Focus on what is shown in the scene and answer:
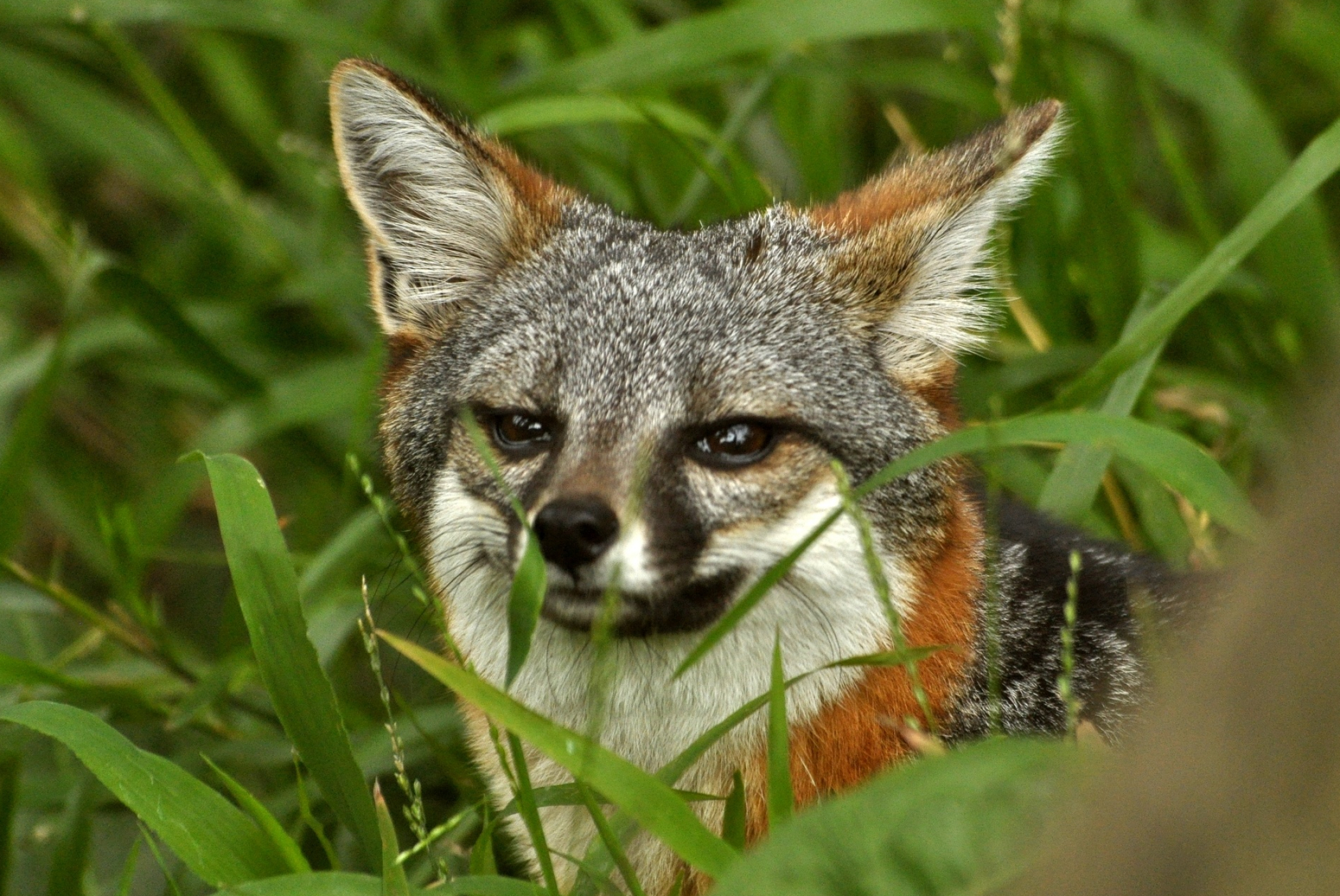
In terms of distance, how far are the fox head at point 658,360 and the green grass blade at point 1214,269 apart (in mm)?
312

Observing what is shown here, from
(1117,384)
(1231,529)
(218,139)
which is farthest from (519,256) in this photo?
(218,139)

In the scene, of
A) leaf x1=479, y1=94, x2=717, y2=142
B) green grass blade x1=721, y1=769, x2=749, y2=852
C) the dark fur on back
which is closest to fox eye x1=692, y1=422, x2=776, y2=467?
the dark fur on back

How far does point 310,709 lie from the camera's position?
270 centimetres

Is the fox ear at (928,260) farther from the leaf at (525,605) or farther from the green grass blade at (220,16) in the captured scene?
the green grass blade at (220,16)

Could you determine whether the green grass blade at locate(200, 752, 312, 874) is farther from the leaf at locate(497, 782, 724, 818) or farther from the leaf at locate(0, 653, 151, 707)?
the leaf at locate(0, 653, 151, 707)

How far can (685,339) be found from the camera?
9.95 feet

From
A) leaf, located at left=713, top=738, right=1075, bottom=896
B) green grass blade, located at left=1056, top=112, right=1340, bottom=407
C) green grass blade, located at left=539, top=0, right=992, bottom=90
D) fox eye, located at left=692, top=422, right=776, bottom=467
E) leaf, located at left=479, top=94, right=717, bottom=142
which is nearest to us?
leaf, located at left=713, top=738, right=1075, bottom=896

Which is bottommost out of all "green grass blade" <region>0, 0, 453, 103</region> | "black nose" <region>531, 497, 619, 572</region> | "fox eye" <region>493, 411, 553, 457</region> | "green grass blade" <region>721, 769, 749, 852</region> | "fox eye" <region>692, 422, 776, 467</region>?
"green grass blade" <region>721, 769, 749, 852</region>

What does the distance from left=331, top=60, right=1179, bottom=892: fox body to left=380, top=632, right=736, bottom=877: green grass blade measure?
337 millimetres

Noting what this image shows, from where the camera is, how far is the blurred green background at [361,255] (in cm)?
396

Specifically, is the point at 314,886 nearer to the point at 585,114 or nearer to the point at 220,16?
the point at 585,114

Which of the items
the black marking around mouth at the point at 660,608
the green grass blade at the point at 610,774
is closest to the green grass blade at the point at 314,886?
the green grass blade at the point at 610,774

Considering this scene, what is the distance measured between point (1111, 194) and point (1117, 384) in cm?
101

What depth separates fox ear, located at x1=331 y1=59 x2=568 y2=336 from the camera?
3.40m
